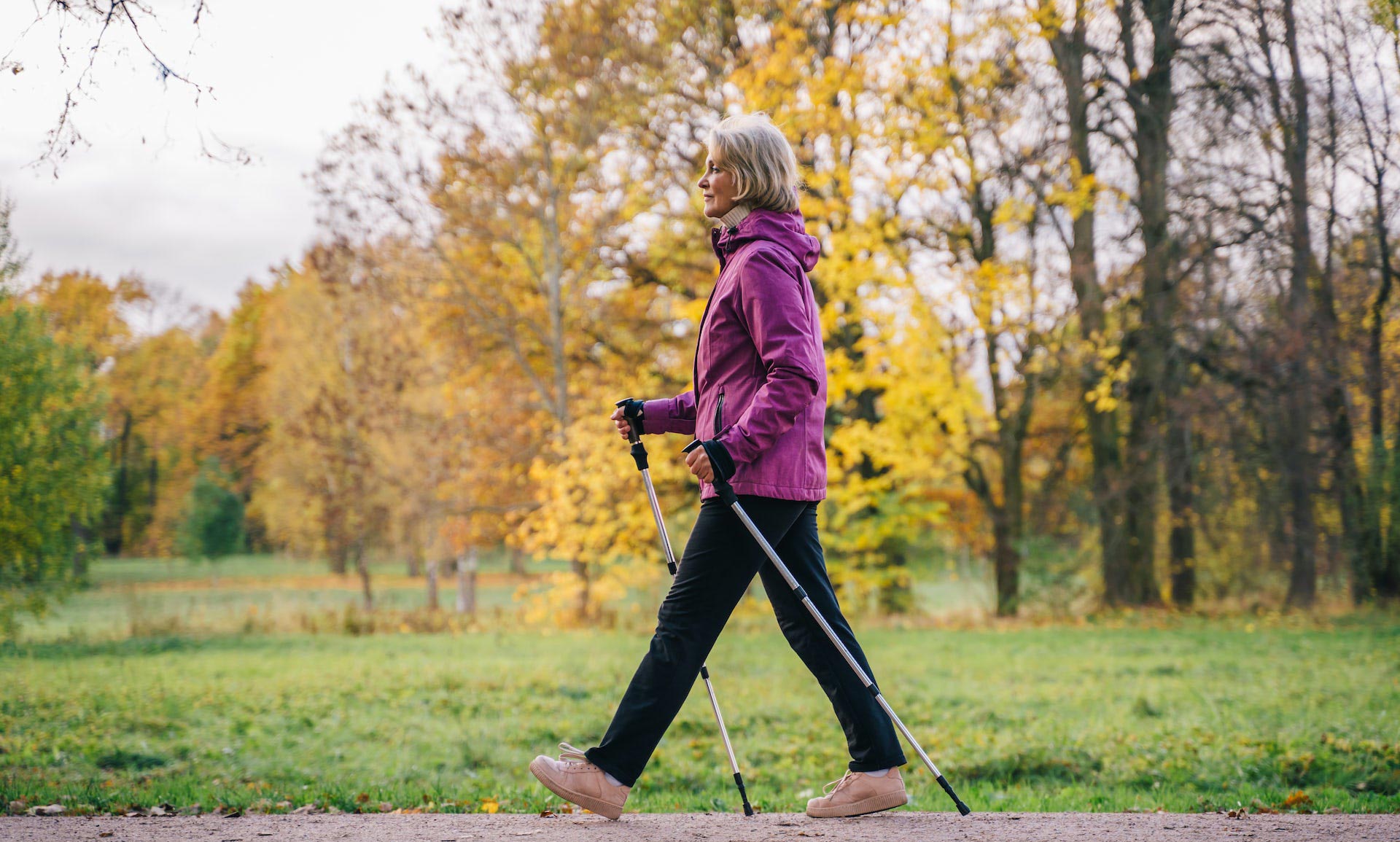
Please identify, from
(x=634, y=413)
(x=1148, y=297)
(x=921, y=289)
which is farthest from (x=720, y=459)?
(x=1148, y=297)

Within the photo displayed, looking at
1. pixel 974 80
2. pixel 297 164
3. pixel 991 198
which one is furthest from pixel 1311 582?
pixel 297 164

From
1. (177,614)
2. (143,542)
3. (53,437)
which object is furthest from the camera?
(143,542)

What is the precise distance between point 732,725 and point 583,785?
391 centimetres

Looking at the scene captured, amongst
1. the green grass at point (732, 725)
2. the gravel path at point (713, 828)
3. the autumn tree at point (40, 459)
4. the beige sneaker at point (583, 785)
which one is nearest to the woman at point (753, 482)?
the beige sneaker at point (583, 785)

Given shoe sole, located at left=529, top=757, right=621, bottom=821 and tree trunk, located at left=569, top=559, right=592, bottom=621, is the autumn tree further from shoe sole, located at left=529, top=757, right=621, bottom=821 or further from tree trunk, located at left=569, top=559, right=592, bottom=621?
shoe sole, located at left=529, top=757, right=621, bottom=821

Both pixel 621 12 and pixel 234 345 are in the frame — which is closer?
pixel 621 12

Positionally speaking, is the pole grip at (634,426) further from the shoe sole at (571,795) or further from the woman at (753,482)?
the shoe sole at (571,795)

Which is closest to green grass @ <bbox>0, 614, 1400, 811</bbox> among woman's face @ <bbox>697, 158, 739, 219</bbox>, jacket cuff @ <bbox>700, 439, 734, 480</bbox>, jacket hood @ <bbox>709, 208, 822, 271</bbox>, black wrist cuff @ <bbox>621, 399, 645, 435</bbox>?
black wrist cuff @ <bbox>621, 399, 645, 435</bbox>

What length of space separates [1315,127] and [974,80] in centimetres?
426

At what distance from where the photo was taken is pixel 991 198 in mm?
15828

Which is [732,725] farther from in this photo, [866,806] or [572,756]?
[572,756]

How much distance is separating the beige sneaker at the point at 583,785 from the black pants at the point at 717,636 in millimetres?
38

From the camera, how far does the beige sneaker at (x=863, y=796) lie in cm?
350

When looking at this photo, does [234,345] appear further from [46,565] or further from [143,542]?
[46,565]
